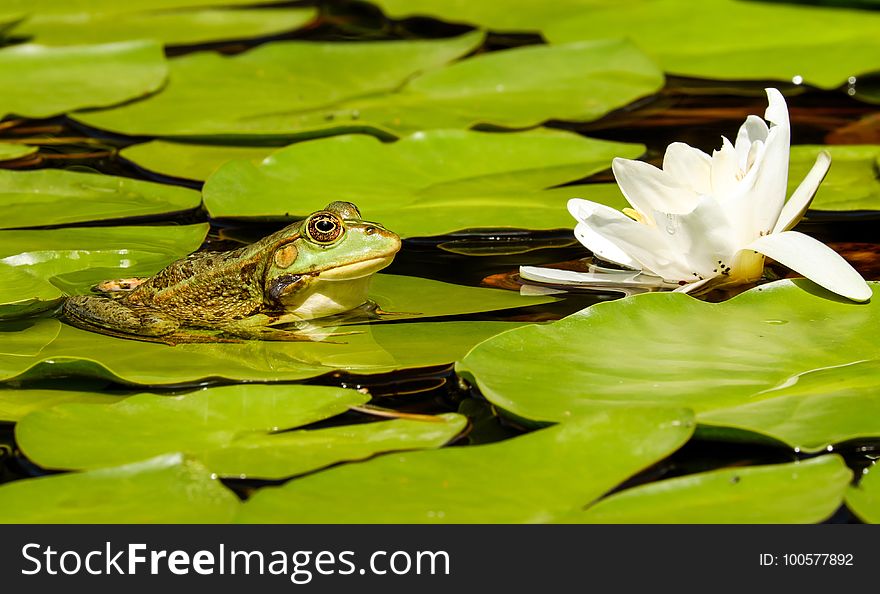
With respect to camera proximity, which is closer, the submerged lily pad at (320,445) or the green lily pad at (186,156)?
the submerged lily pad at (320,445)

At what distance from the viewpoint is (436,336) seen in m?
2.99

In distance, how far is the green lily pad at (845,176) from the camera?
3.89 m

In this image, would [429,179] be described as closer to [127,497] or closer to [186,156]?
[186,156]

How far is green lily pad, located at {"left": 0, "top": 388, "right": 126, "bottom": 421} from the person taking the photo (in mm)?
2639

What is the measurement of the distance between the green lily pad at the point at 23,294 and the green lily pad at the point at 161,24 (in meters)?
3.35

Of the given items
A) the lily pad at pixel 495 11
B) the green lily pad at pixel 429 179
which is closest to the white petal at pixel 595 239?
the green lily pad at pixel 429 179

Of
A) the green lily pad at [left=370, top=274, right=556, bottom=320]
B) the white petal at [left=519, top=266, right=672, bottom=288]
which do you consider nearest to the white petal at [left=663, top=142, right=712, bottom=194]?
the white petal at [left=519, top=266, right=672, bottom=288]

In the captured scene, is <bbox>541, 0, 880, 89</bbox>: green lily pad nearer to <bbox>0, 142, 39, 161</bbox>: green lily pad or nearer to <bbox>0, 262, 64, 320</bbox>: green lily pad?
<bbox>0, 142, 39, 161</bbox>: green lily pad

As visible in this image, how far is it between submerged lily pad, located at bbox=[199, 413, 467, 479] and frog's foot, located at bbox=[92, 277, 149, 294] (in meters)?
1.30

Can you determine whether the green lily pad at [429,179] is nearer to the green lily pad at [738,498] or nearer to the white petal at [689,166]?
the white petal at [689,166]
